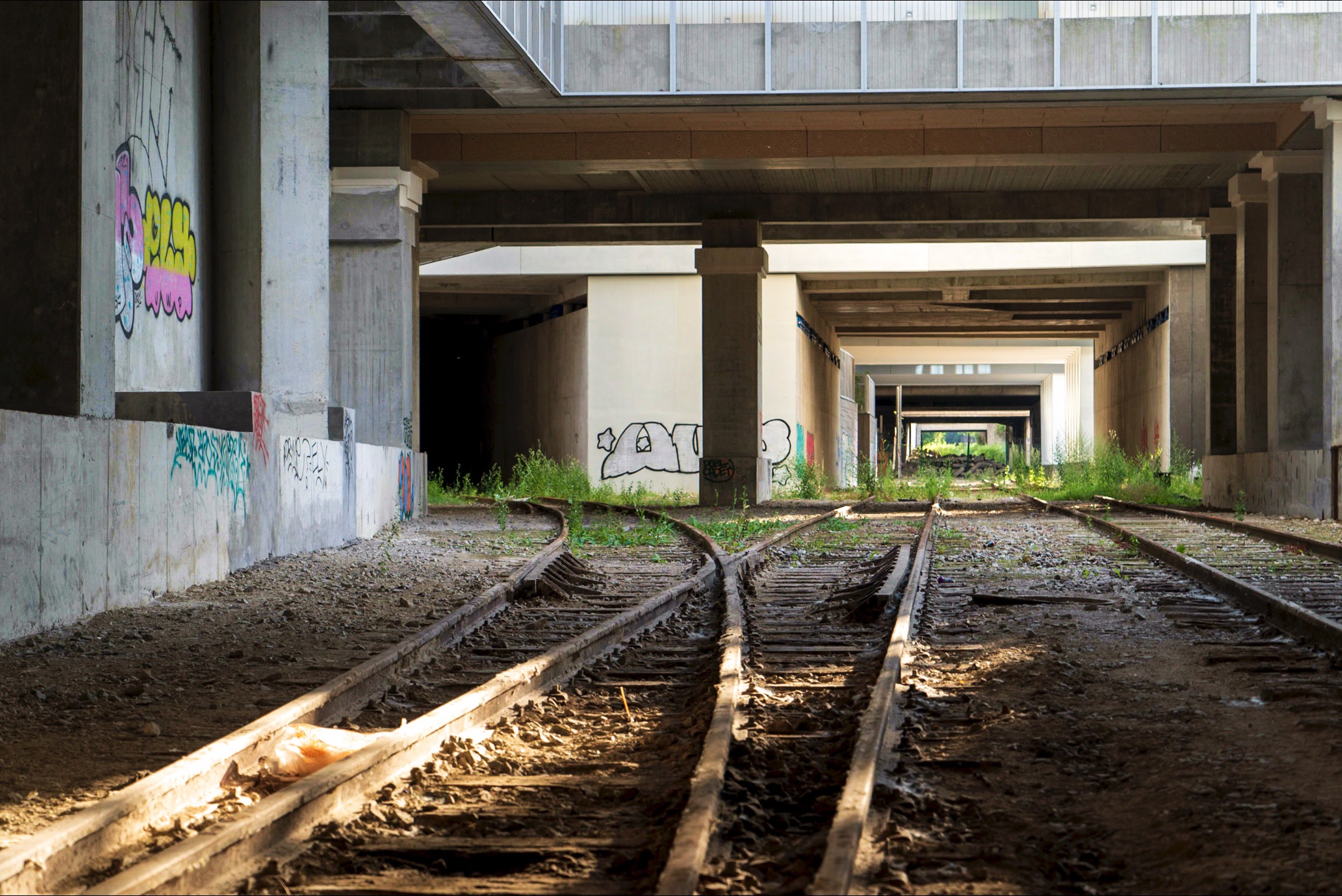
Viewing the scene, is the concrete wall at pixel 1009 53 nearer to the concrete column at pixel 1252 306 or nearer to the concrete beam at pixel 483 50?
the concrete beam at pixel 483 50

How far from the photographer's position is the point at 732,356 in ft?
83.9

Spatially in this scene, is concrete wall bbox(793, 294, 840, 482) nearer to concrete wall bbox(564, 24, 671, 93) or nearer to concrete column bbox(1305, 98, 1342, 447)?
concrete wall bbox(564, 24, 671, 93)

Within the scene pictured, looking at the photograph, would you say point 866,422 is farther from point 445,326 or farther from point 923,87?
point 923,87

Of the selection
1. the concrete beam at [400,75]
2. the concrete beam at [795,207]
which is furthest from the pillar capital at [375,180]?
the concrete beam at [795,207]

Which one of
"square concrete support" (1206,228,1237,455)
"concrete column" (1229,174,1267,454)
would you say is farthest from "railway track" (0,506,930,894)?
"square concrete support" (1206,228,1237,455)

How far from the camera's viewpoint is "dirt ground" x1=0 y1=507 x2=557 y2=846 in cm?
446

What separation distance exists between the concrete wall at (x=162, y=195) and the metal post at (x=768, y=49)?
25.7ft

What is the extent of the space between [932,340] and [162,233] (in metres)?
39.4

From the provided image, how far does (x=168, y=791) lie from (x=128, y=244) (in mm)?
8942

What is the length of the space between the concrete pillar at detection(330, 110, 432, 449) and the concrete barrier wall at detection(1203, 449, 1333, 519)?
1364 cm

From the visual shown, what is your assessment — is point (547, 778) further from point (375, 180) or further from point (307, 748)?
point (375, 180)

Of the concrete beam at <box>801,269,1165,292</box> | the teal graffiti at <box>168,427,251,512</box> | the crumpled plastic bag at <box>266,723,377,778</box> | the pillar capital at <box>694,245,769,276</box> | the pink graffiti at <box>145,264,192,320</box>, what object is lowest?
the crumpled plastic bag at <box>266,723,377,778</box>

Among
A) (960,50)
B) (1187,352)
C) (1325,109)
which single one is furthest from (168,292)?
(1187,352)

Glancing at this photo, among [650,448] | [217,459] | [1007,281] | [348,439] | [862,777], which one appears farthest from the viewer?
[1007,281]
